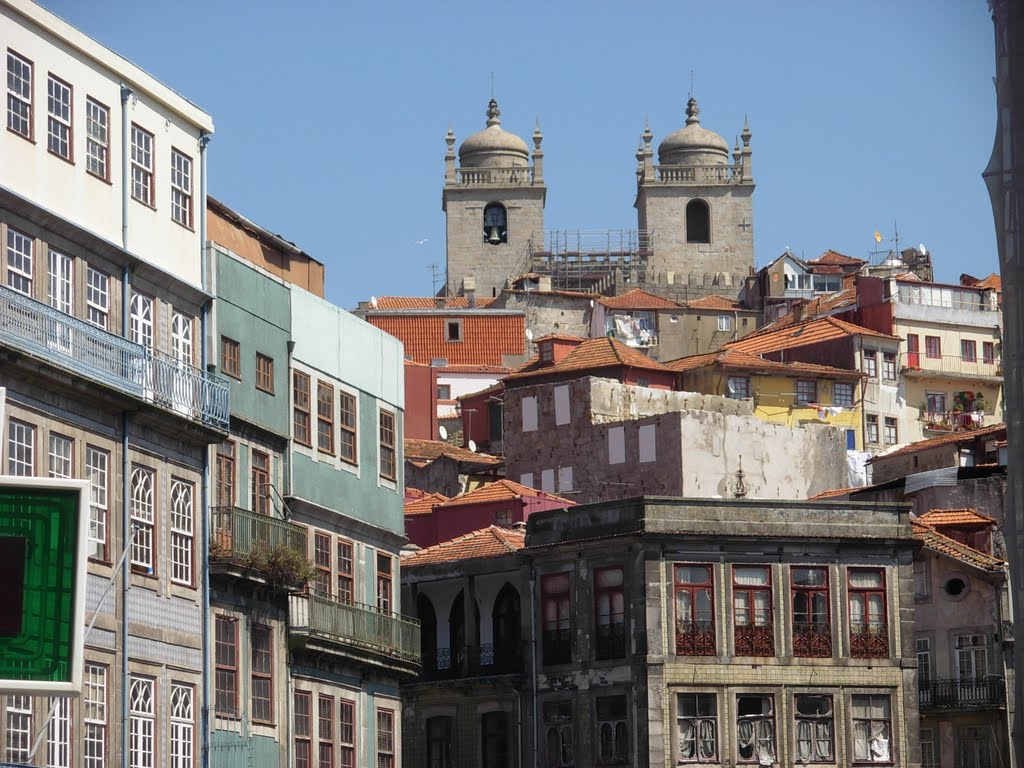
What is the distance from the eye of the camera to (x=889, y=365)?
104 meters

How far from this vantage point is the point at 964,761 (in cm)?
6862

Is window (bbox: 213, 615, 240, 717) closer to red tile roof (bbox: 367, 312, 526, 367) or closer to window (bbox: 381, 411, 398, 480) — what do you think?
window (bbox: 381, 411, 398, 480)

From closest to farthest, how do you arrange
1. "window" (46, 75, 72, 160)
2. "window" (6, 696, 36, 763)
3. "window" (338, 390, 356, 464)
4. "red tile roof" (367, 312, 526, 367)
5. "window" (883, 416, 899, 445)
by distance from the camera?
"window" (6, 696, 36, 763) < "window" (46, 75, 72, 160) < "window" (338, 390, 356, 464) < "window" (883, 416, 899, 445) < "red tile roof" (367, 312, 526, 367)

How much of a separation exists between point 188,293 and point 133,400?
13.5 ft

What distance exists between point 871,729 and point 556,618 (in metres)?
7.57

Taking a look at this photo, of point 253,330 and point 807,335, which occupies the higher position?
point 807,335

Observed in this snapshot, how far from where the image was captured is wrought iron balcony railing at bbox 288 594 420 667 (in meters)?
47.5

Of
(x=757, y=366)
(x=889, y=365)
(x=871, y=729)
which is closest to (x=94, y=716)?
(x=871, y=729)

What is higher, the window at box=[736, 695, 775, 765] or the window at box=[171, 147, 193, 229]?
the window at box=[171, 147, 193, 229]

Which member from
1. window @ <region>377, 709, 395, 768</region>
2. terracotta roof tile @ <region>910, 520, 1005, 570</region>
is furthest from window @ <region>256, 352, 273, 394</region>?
terracotta roof tile @ <region>910, 520, 1005, 570</region>

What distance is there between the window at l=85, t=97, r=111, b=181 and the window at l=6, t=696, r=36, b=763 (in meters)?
8.63

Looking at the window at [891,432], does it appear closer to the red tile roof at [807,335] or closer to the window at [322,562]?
the red tile roof at [807,335]

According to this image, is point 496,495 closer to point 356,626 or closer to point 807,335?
point 356,626

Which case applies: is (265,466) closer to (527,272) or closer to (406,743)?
(406,743)
